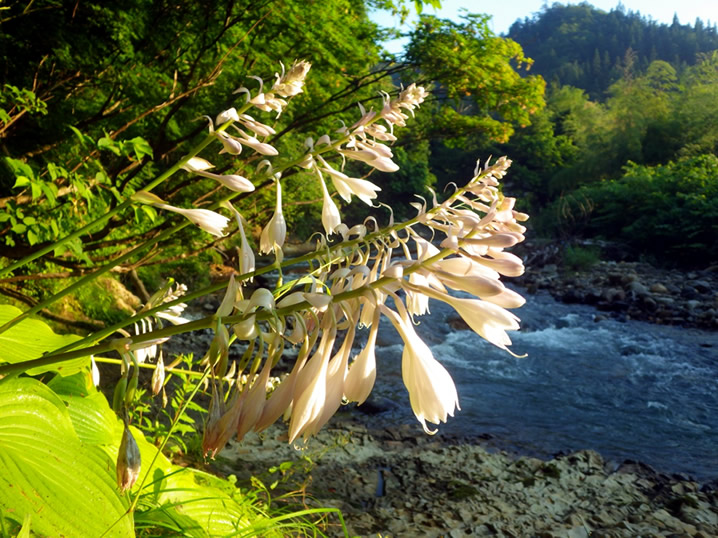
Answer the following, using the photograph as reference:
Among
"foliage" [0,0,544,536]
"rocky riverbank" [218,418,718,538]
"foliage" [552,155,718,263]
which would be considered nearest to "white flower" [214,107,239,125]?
"foliage" [0,0,544,536]

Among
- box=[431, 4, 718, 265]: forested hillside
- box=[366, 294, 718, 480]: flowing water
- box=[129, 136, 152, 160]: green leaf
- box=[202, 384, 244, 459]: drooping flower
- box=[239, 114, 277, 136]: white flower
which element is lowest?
box=[366, 294, 718, 480]: flowing water

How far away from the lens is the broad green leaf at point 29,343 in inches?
52.1

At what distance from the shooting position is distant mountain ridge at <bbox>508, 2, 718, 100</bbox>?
63344 millimetres

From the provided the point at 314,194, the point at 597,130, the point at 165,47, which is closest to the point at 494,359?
the point at 314,194

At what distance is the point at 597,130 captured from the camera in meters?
31.8

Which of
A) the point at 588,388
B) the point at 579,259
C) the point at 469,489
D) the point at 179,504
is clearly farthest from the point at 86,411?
the point at 579,259

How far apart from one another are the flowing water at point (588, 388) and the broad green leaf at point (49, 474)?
5.13 m

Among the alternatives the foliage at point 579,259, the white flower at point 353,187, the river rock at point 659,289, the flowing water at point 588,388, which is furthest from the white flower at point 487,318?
the foliage at point 579,259

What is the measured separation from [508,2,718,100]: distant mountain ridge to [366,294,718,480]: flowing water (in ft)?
194

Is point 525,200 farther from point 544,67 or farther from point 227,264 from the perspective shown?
point 544,67

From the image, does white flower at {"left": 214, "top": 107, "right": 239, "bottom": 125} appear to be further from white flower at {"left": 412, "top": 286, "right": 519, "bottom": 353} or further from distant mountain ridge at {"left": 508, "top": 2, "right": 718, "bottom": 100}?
distant mountain ridge at {"left": 508, "top": 2, "right": 718, "bottom": 100}

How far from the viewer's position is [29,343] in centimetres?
152

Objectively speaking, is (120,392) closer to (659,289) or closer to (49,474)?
(49,474)

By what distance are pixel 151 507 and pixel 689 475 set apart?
5.29m
